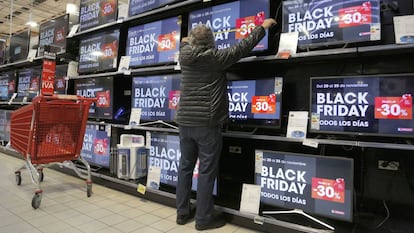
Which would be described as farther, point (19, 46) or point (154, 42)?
point (19, 46)

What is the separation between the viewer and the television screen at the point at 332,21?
164 cm

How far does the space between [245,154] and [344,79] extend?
1101mm

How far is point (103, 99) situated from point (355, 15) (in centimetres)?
267

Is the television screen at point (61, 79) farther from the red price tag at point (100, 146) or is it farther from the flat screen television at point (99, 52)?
the red price tag at point (100, 146)

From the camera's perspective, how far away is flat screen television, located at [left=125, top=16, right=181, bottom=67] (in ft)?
8.59

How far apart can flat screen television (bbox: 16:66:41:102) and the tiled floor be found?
6.29 ft

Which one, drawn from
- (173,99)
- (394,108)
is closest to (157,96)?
(173,99)

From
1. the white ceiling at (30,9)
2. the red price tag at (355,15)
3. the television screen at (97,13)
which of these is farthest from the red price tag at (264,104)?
the white ceiling at (30,9)

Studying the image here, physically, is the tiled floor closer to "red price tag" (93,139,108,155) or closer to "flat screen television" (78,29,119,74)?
"red price tag" (93,139,108,155)

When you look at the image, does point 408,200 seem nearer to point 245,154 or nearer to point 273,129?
point 273,129

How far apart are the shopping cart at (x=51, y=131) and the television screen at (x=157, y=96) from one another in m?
0.49

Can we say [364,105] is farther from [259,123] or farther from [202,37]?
[202,37]

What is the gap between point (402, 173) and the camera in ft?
6.05

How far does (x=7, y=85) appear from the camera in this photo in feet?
17.0
